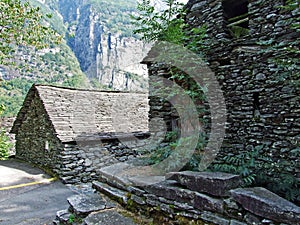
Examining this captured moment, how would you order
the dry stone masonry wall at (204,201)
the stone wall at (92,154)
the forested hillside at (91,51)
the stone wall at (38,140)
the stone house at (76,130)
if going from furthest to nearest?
the forested hillside at (91,51)
the stone wall at (38,140)
the stone house at (76,130)
the stone wall at (92,154)
the dry stone masonry wall at (204,201)

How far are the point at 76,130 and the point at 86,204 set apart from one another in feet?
18.4

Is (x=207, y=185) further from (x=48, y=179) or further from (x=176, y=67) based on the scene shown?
(x=48, y=179)

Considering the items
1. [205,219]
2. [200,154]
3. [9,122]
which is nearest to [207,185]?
[205,219]

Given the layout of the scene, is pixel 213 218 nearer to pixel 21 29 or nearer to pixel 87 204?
pixel 87 204

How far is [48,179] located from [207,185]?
283 inches

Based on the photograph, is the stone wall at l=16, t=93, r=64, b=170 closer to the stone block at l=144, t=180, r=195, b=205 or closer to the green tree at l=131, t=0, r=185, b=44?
the green tree at l=131, t=0, r=185, b=44

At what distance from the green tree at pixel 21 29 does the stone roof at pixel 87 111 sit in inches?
73.7

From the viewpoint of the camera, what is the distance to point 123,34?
6288 cm

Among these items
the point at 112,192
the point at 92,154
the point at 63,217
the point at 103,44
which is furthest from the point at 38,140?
the point at 103,44

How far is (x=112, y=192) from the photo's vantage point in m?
3.48

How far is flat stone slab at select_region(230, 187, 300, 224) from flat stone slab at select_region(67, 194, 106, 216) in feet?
6.28

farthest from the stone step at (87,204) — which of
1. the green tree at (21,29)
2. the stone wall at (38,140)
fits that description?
the green tree at (21,29)

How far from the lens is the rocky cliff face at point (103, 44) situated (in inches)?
2068

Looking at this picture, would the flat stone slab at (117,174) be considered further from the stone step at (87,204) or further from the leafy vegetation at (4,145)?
the leafy vegetation at (4,145)
